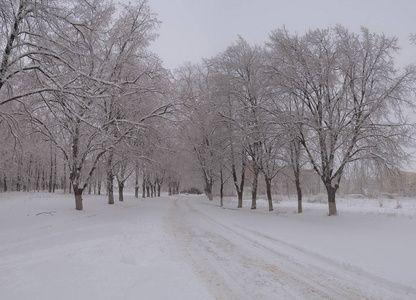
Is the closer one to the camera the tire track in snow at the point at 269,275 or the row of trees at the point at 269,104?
the tire track in snow at the point at 269,275

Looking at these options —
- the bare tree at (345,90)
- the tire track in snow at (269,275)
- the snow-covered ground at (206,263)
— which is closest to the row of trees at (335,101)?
the bare tree at (345,90)

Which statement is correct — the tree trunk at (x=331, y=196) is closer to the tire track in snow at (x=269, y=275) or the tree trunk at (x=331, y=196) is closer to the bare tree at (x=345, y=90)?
the bare tree at (x=345, y=90)

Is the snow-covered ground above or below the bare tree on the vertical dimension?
below

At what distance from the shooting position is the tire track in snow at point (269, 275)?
4324 mm

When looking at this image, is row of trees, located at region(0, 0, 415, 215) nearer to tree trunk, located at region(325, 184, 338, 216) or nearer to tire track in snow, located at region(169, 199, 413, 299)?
tree trunk, located at region(325, 184, 338, 216)

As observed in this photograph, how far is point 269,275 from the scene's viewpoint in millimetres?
5133

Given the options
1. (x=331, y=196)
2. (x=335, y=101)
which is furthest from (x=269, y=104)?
(x=331, y=196)

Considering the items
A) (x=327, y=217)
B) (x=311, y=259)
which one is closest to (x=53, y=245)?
(x=311, y=259)

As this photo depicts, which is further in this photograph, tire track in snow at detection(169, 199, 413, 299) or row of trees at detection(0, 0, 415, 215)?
row of trees at detection(0, 0, 415, 215)

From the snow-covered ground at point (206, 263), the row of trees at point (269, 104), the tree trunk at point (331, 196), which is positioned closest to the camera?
the snow-covered ground at point (206, 263)

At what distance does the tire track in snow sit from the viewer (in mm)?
4324

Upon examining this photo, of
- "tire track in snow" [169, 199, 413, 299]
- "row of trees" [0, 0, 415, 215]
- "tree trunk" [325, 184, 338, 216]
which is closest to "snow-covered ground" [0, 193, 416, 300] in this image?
"tire track in snow" [169, 199, 413, 299]

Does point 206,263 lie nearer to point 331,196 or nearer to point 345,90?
point 331,196

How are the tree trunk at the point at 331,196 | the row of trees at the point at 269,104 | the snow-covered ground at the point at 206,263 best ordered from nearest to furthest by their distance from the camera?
the snow-covered ground at the point at 206,263
the row of trees at the point at 269,104
the tree trunk at the point at 331,196
